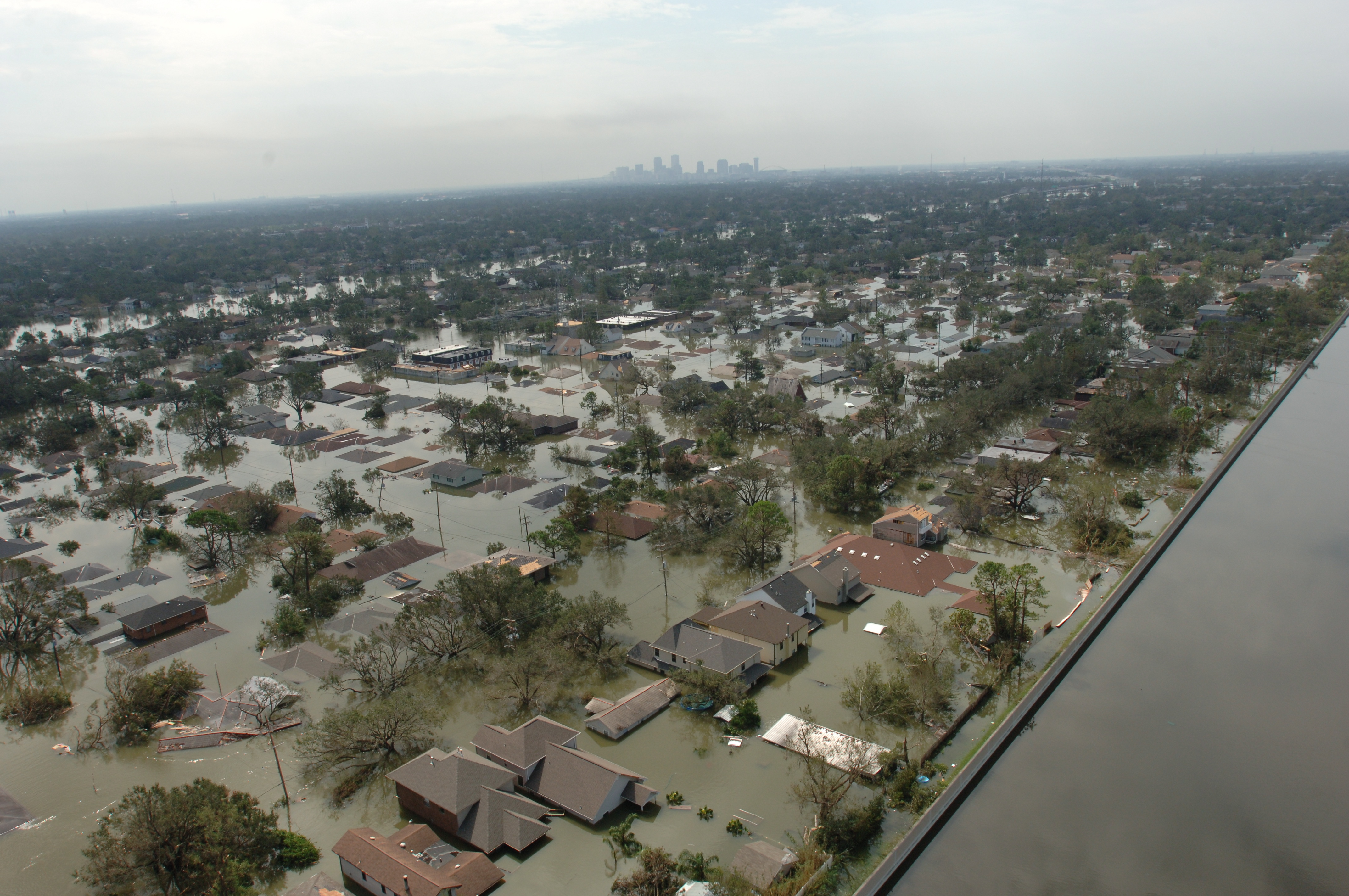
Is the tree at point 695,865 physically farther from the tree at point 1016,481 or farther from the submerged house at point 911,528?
the tree at point 1016,481

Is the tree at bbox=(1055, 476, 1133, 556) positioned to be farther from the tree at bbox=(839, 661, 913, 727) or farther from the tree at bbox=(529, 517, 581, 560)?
the tree at bbox=(529, 517, 581, 560)

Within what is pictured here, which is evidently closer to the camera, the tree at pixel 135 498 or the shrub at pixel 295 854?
the shrub at pixel 295 854

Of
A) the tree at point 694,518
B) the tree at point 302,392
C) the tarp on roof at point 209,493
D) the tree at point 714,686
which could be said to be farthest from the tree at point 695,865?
the tree at point 302,392

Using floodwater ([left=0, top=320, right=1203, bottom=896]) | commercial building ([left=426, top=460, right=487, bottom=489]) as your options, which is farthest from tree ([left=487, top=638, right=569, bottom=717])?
commercial building ([left=426, top=460, right=487, bottom=489])

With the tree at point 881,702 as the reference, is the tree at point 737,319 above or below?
above

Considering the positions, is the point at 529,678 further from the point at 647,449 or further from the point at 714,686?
the point at 647,449

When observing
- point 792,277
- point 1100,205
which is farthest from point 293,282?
point 1100,205

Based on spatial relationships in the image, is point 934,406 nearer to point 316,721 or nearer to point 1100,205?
point 316,721
